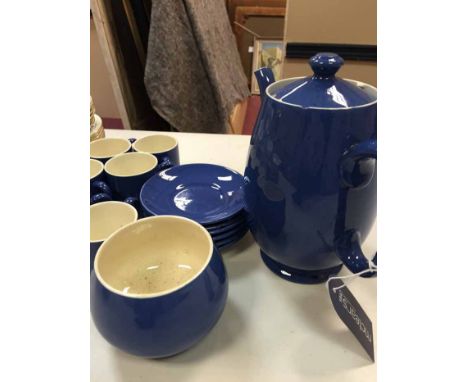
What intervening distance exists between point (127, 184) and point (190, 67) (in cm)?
74

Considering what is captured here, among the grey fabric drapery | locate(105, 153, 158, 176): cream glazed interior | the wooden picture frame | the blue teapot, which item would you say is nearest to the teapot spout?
the blue teapot

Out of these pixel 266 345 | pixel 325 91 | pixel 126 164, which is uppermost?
pixel 325 91

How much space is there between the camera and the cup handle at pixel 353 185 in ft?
1.00

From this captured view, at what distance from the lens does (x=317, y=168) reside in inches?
12.9

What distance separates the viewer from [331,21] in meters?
1.23

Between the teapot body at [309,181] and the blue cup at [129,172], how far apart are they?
0.68ft

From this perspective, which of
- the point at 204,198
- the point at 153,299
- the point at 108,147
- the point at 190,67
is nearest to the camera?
the point at 153,299

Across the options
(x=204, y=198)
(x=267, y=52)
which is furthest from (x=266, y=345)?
(x=267, y=52)

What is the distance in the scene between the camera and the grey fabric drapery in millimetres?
1034

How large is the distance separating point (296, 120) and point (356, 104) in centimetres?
6

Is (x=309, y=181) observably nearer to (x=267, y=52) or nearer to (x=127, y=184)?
(x=127, y=184)

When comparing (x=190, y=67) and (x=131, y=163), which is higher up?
(x=190, y=67)

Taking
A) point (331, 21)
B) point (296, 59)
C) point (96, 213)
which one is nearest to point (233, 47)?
point (296, 59)
